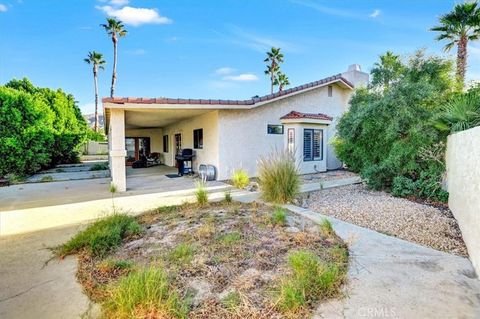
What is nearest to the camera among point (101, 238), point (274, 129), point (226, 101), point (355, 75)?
Answer: point (101, 238)

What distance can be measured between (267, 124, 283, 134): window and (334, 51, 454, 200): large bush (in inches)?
149

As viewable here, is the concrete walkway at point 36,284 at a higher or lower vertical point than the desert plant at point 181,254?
lower

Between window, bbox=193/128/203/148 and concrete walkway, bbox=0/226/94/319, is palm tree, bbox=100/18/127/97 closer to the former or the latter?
window, bbox=193/128/203/148

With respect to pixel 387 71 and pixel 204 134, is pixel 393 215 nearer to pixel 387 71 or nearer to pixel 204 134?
pixel 387 71

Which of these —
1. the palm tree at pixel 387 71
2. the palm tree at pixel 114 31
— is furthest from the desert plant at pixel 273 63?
the palm tree at pixel 387 71

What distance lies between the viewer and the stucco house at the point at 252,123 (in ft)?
30.5

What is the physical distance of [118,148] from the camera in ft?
28.9

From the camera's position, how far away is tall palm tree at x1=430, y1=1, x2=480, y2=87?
11.2 metres

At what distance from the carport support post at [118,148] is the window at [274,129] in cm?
627

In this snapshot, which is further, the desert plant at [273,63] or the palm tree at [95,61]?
the palm tree at [95,61]

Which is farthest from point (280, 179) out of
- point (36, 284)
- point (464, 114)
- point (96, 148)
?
point (96, 148)

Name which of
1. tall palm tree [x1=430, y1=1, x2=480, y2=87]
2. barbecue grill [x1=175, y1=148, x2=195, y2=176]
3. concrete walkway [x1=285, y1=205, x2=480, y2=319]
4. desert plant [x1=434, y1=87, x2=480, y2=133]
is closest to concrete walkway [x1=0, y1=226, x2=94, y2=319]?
concrete walkway [x1=285, y1=205, x2=480, y2=319]

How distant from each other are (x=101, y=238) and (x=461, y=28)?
1581cm

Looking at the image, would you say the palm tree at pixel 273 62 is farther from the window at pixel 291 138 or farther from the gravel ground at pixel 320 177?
the gravel ground at pixel 320 177
